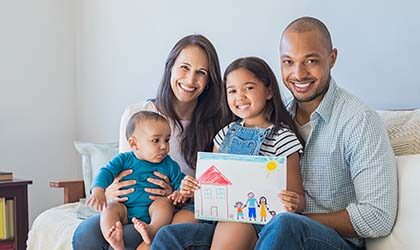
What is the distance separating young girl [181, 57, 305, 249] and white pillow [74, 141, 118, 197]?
3.32ft

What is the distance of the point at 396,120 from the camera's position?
1814 millimetres

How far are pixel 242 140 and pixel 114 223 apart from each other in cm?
45

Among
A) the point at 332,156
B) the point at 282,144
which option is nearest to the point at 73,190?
the point at 282,144

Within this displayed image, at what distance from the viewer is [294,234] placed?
1.37 meters

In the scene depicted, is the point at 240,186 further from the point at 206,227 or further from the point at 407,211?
the point at 407,211

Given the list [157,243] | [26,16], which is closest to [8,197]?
[26,16]

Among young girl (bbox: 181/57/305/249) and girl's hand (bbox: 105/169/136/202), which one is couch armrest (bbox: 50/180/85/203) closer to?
girl's hand (bbox: 105/169/136/202)

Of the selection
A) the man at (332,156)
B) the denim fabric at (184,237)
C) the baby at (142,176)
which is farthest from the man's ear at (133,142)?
the man at (332,156)

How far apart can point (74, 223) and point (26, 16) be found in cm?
168

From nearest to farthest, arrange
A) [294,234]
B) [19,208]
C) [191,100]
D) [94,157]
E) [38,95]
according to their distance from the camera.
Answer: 1. [294,234]
2. [191,100]
3. [94,157]
4. [19,208]
5. [38,95]

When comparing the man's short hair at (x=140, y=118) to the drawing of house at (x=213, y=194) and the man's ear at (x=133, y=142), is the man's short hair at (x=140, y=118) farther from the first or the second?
the drawing of house at (x=213, y=194)

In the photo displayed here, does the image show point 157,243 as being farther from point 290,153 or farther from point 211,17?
point 211,17

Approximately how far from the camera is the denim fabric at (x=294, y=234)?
4.44 feet

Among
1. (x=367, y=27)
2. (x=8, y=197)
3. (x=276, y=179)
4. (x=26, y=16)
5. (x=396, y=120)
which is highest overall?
(x=26, y=16)
